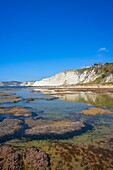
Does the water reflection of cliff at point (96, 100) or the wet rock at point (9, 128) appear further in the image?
the water reflection of cliff at point (96, 100)

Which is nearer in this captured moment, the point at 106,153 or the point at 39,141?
the point at 106,153

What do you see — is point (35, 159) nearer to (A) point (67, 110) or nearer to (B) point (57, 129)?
(B) point (57, 129)

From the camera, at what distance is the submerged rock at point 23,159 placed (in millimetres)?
13648

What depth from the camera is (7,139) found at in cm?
1925

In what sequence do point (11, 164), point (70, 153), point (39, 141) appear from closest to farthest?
1. point (11, 164)
2. point (70, 153)
3. point (39, 141)

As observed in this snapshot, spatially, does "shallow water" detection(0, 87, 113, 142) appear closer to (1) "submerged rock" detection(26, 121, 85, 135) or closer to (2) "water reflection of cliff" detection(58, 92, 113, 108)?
(2) "water reflection of cliff" detection(58, 92, 113, 108)

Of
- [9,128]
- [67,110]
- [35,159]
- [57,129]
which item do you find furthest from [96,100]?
[35,159]

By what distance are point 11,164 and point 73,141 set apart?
21.6 feet

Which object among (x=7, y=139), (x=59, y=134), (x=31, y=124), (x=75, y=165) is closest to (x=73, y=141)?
(x=59, y=134)

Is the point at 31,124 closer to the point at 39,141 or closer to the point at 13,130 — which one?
the point at 13,130

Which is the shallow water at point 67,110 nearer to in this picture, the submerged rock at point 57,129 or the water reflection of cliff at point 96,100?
the water reflection of cliff at point 96,100

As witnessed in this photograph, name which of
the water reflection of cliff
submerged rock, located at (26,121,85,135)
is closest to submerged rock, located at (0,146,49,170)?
submerged rock, located at (26,121,85,135)

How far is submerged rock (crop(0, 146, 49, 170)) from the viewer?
13648 millimetres

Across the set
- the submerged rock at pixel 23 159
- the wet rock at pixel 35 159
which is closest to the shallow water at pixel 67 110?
the wet rock at pixel 35 159
